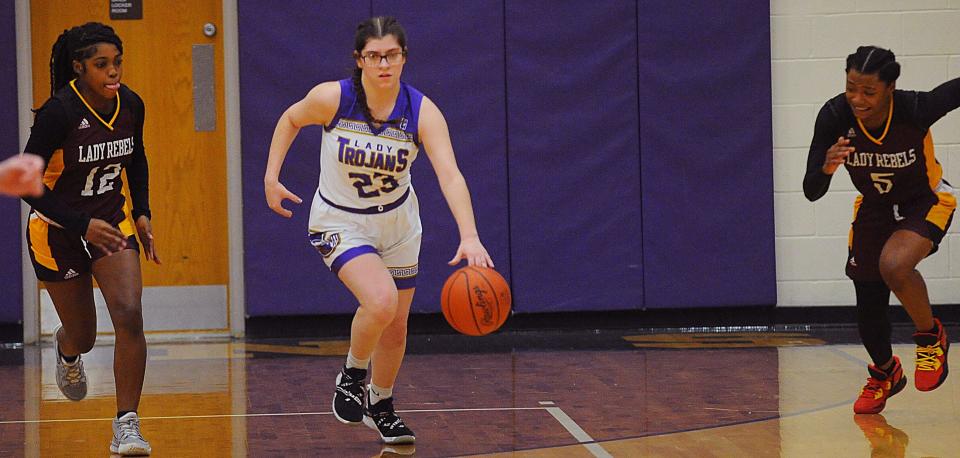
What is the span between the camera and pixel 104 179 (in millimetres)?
5223

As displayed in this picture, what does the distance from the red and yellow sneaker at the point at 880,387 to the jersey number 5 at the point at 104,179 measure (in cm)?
347

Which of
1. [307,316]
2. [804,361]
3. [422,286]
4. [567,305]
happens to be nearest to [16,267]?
[307,316]

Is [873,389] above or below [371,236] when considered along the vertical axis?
below

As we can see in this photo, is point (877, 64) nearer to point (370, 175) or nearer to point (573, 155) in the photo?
point (370, 175)

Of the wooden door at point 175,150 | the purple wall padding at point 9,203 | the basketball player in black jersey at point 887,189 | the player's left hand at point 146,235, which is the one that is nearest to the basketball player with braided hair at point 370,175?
the player's left hand at point 146,235

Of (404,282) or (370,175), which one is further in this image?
(404,282)

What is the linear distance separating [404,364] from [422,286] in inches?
50.8

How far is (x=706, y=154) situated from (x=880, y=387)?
3539 millimetres

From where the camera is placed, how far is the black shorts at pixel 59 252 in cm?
519

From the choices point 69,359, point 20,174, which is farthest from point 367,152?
point 20,174

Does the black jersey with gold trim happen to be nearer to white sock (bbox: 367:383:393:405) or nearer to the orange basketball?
white sock (bbox: 367:383:393:405)

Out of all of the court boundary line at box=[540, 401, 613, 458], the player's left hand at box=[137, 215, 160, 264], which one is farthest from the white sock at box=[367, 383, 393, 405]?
the player's left hand at box=[137, 215, 160, 264]

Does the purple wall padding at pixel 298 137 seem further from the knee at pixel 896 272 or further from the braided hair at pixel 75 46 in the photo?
the knee at pixel 896 272

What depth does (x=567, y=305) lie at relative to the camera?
9195 mm
